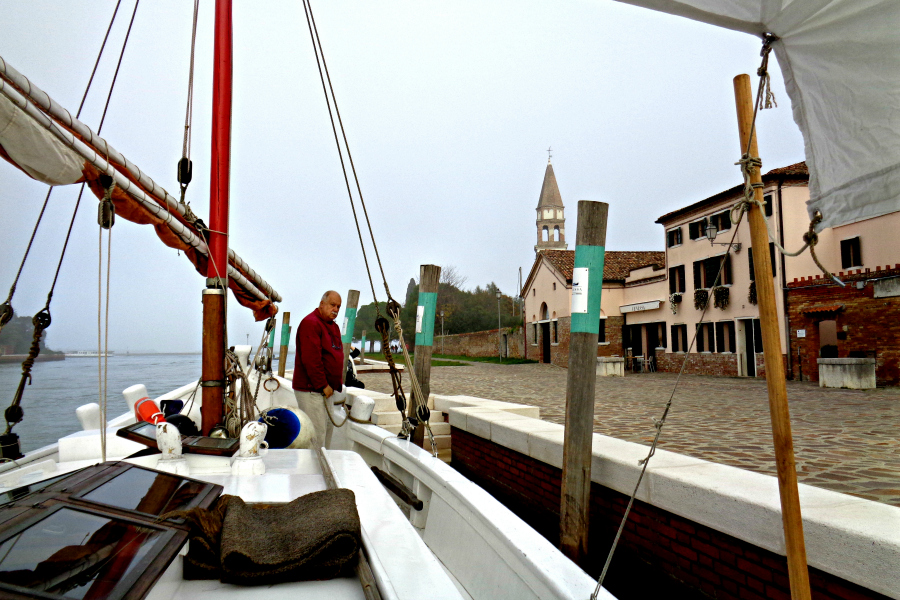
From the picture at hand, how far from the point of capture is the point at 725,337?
21.7m

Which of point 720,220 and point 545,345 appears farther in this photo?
point 545,345

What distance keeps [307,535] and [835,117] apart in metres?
2.39

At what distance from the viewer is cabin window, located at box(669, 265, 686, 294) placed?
24.6 m

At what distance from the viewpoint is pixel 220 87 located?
4.73 meters

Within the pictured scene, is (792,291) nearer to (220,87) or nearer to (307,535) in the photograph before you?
(220,87)

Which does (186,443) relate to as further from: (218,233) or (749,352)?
(749,352)

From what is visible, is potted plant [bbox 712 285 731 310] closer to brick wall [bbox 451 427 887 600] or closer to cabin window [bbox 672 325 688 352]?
cabin window [bbox 672 325 688 352]

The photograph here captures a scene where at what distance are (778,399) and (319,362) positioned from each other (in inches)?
178

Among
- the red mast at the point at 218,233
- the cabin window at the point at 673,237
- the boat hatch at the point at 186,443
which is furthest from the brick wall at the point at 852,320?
the boat hatch at the point at 186,443

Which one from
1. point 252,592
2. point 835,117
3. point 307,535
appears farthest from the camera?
point 835,117

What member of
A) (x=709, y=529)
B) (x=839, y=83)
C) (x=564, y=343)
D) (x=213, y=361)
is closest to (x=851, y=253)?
(x=564, y=343)

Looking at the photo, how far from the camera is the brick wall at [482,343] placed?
1556 inches

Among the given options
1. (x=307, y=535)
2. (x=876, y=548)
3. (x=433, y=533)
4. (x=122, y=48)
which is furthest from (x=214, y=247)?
(x=876, y=548)

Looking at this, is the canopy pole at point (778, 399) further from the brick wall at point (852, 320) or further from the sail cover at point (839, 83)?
the brick wall at point (852, 320)
